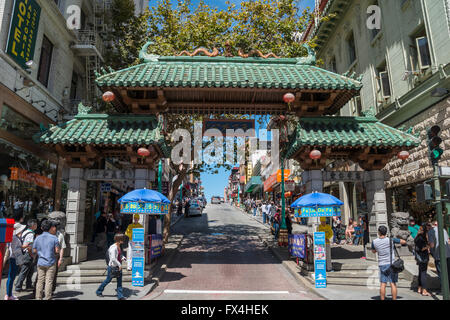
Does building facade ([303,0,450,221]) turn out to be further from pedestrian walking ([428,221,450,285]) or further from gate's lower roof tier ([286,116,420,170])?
pedestrian walking ([428,221,450,285])

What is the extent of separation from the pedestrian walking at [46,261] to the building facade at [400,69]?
10832 mm

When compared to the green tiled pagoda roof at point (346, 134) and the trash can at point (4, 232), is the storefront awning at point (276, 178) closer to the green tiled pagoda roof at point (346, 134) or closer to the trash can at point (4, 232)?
the green tiled pagoda roof at point (346, 134)

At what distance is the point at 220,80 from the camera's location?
10.4 metres

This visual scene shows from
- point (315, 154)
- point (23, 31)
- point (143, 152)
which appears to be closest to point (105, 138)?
point (143, 152)

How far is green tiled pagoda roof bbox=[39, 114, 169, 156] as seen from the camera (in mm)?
10078

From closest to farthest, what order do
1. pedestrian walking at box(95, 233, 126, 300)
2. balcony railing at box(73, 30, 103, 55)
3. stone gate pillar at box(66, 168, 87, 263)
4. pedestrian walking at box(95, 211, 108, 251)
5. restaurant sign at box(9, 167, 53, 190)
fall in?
pedestrian walking at box(95, 233, 126, 300) < stone gate pillar at box(66, 168, 87, 263) < restaurant sign at box(9, 167, 53, 190) < pedestrian walking at box(95, 211, 108, 251) < balcony railing at box(73, 30, 103, 55)

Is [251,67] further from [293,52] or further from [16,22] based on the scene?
[16,22]

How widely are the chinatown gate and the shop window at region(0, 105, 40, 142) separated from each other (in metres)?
2.50

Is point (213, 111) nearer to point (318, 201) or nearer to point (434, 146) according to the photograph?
point (318, 201)

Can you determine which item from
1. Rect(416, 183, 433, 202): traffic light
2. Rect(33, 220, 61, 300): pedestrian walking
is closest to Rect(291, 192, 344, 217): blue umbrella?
Rect(416, 183, 433, 202): traffic light

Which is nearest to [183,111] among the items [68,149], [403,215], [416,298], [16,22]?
[68,149]

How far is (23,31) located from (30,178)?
614 cm

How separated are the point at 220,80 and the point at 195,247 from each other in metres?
10.3

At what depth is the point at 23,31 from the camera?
12.5m
